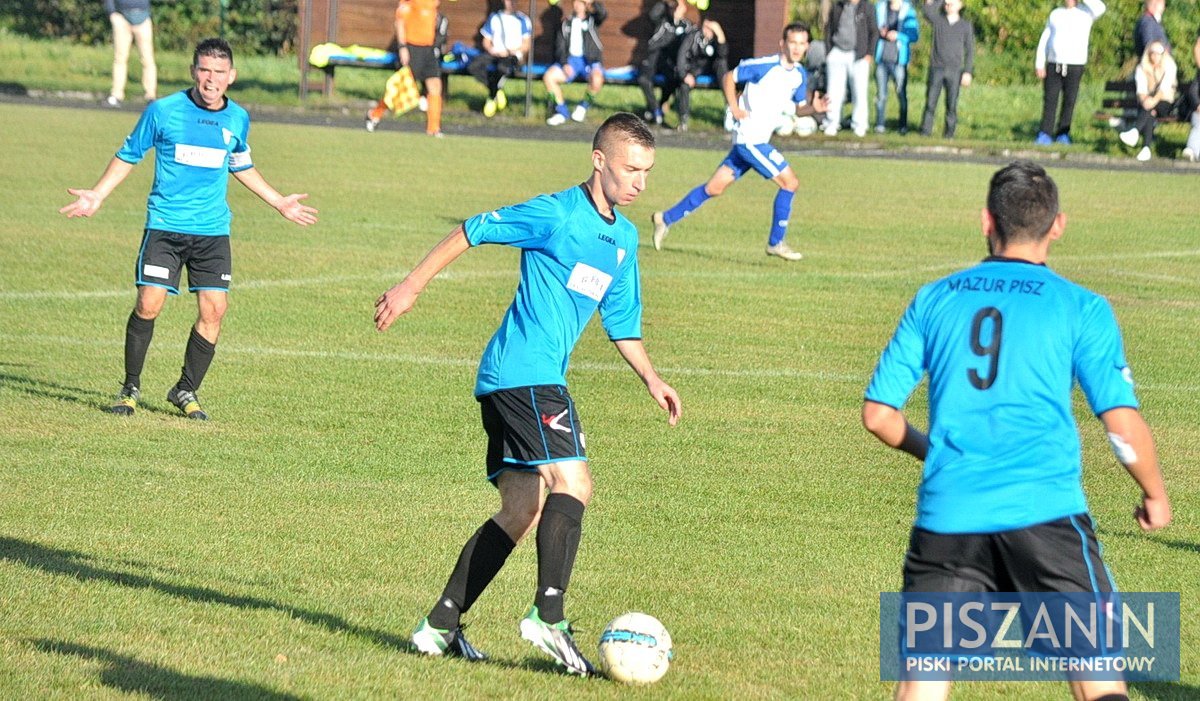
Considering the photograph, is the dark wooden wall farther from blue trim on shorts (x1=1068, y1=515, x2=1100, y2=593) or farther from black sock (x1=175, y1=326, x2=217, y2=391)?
blue trim on shorts (x1=1068, y1=515, x2=1100, y2=593)

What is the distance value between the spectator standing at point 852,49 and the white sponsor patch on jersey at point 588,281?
22991 mm

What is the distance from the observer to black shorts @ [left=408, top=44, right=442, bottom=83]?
92.6ft

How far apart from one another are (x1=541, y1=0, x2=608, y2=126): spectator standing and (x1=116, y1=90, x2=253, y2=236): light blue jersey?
21.6m

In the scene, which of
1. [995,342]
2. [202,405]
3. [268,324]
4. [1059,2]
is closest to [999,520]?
[995,342]

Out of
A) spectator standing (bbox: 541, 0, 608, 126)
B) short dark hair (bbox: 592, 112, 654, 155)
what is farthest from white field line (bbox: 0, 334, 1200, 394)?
spectator standing (bbox: 541, 0, 608, 126)

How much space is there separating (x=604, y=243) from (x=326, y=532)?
88.8 inches

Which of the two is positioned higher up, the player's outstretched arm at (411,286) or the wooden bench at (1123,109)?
the player's outstretched arm at (411,286)

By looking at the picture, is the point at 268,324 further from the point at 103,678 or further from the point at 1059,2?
the point at 1059,2

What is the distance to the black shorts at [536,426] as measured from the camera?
17.8 feet

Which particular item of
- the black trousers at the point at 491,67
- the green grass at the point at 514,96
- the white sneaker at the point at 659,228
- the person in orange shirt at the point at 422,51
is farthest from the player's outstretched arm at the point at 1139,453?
the black trousers at the point at 491,67

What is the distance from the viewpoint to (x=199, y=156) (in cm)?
949

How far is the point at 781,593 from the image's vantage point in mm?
6508

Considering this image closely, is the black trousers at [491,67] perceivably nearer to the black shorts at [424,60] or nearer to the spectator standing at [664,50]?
the spectator standing at [664,50]

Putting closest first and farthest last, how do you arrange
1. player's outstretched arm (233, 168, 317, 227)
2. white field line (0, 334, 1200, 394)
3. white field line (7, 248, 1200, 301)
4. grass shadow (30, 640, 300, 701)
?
grass shadow (30, 640, 300, 701) → player's outstretched arm (233, 168, 317, 227) → white field line (0, 334, 1200, 394) → white field line (7, 248, 1200, 301)
